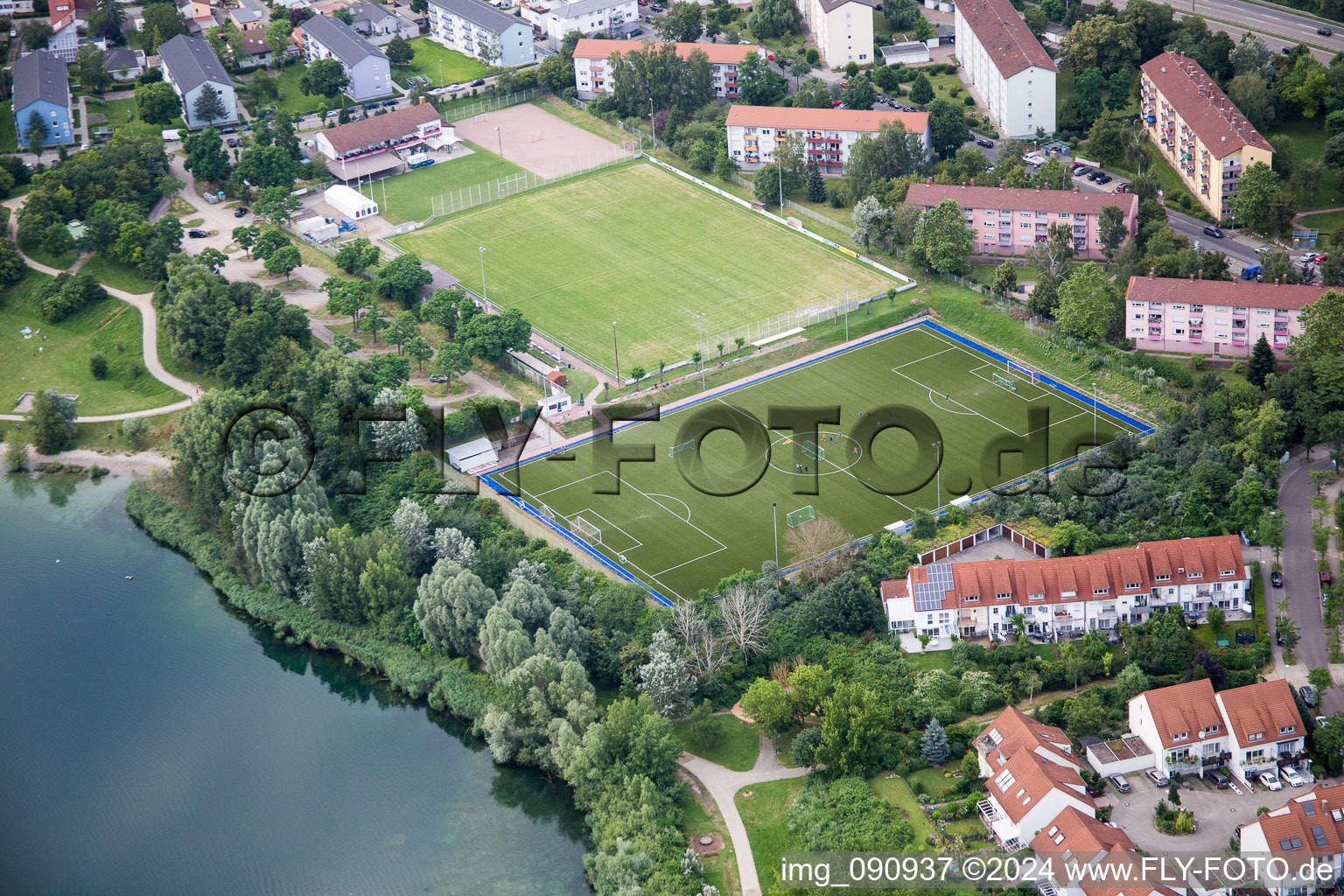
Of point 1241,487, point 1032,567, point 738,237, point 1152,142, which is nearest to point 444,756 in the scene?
point 1032,567

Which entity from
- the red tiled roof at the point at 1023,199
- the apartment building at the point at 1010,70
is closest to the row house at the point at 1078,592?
the red tiled roof at the point at 1023,199

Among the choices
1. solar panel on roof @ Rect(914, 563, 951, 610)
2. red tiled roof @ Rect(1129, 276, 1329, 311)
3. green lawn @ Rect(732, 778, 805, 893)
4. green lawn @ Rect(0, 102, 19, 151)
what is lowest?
green lawn @ Rect(732, 778, 805, 893)

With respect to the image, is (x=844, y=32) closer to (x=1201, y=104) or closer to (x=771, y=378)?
(x=1201, y=104)

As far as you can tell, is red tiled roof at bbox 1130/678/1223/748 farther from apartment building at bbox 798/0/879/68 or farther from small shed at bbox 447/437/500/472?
apartment building at bbox 798/0/879/68

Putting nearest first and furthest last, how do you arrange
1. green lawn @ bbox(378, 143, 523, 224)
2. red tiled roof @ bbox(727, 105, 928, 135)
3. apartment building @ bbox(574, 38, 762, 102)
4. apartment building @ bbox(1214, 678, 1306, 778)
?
apartment building @ bbox(1214, 678, 1306, 778) < red tiled roof @ bbox(727, 105, 928, 135) < green lawn @ bbox(378, 143, 523, 224) < apartment building @ bbox(574, 38, 762, 102)

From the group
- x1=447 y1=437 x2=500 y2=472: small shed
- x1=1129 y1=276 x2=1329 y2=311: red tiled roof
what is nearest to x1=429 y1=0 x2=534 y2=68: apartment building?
x1=447 y1=437 x2=500 y2=472: small shed
